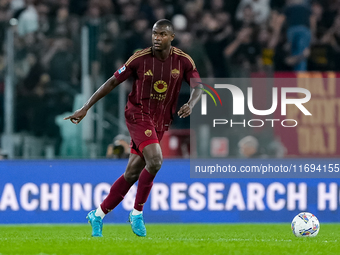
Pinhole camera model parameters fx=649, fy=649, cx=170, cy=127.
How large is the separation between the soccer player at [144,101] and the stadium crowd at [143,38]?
287 centimetres

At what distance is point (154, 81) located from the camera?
624 centimetres

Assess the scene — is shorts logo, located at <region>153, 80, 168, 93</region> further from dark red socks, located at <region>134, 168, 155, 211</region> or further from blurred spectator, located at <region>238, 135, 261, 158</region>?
blurred spectator, located at <region>238, 135, 261, 158</region>

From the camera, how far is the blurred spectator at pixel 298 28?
10638 millimetres

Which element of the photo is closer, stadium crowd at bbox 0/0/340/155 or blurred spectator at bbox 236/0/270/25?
stadium crowd at bbox 0/0/340/155

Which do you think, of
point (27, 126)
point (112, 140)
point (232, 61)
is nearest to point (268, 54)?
point (232, 61)

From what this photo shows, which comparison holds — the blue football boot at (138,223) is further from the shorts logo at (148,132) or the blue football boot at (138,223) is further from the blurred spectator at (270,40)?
the blurred spectator at (270,40)

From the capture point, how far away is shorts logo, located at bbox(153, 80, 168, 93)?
625 cm

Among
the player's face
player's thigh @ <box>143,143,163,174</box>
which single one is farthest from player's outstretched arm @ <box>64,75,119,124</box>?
player's thigh @ <box>143,143,163,174</box>

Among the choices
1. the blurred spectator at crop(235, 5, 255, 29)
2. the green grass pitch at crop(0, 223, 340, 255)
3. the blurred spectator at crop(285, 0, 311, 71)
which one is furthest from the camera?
the blurred spectator at crop(235, 5, 255, 29)

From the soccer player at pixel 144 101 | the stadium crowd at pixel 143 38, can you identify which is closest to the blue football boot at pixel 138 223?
the soccer player at pixel 144 101

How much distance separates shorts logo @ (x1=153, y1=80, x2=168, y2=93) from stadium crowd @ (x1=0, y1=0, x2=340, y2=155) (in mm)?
2932

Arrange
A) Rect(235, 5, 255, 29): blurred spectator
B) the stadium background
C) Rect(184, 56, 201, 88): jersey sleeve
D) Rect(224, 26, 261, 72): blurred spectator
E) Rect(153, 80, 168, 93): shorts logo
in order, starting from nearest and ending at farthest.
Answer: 1. Rect(153, 80, 168, 93): shorts logo
2. Rect(184, 56, 201, 88): jersey sleeve
3. the stadium background
4. Rect(224, 26, 261, 72): blurred spectator
5. Rect(235, 5, 255, 29): blurred spectator

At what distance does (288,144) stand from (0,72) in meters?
4.23

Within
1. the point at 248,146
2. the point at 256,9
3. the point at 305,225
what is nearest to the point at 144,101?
the point at 305,225
